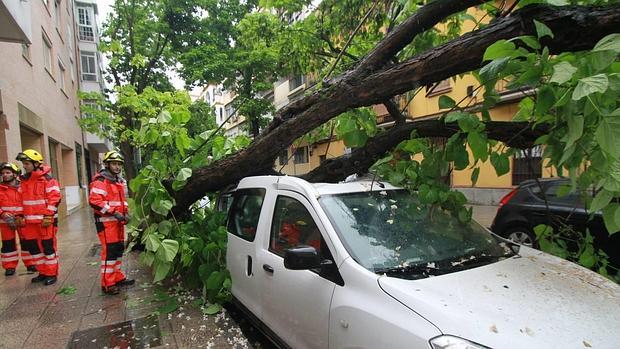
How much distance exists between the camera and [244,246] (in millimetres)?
3684

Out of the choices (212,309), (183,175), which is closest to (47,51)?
(183,175)

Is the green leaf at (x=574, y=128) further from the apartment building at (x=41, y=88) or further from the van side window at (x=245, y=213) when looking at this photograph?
the apartment building at (x=41, y=88)

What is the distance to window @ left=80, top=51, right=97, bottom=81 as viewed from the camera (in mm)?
25641

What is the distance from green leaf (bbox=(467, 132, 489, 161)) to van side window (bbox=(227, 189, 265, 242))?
183cm

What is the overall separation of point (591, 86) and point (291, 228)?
215 cm

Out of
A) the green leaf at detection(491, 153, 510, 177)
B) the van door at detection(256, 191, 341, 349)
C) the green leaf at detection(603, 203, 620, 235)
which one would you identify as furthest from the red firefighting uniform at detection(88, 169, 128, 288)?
the green leaf at detection(603, 203, 620, 235)

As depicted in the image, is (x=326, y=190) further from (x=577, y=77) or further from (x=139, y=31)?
(x=139, y=31)

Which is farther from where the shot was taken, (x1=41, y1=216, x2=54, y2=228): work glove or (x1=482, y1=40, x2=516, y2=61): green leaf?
(x1=41, y1=216, x2=54, y2=228): work glove

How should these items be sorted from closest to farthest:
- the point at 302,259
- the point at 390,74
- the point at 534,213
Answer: the point at 302,259 → the point at 390,74 → the point at 534,213

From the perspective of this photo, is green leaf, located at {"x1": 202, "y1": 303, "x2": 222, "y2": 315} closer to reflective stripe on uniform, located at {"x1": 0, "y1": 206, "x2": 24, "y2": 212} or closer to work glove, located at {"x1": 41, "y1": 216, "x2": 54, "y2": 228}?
work glove, located at {"x1": 41, "y1": 216, "x2": 54, "y2": 228}

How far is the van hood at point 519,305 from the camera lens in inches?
69.2

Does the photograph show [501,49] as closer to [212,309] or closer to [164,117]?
[212,309]

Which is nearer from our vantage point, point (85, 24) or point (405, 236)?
point (405, 236)

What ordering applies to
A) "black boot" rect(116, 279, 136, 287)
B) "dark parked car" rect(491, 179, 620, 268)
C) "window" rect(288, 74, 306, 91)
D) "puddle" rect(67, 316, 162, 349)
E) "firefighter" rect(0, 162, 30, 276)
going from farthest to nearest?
"window" rect(288, 74, 306, 91), "firefighter" rect(0, 162, 30, 276), "dark parked car" rect(491, 179, 620, 268), "black boot" rect(116, 279, 136, 287), "puddle" rect(67, 316, 162, 349)
